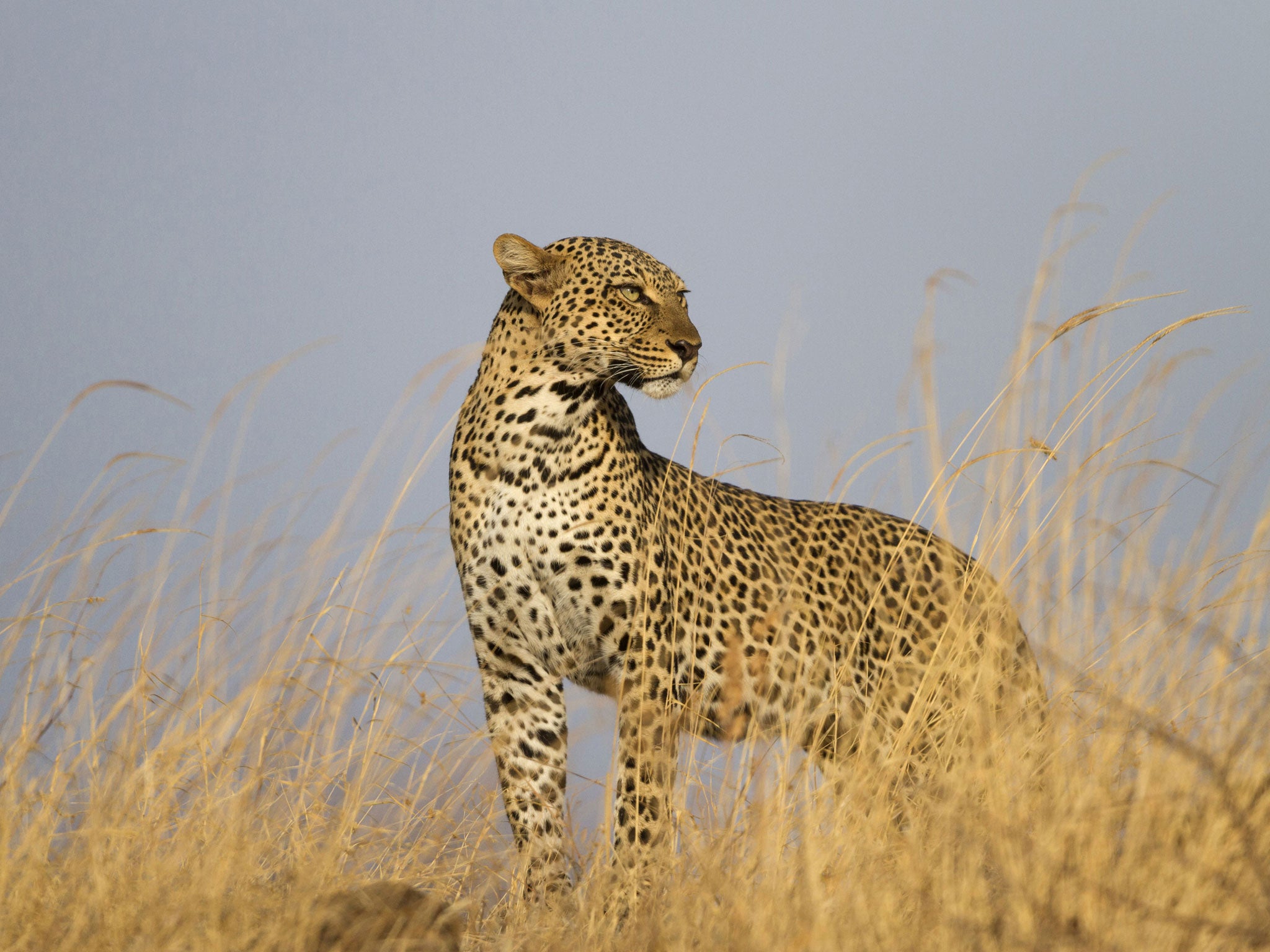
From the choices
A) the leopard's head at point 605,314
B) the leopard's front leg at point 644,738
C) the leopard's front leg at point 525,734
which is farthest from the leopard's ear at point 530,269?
the leopard's front leg at point 644,738

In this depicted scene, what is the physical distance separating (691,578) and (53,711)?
2509mm

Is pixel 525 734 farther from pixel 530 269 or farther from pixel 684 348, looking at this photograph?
pixel 530 269

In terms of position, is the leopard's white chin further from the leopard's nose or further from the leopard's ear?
the leopard's ear

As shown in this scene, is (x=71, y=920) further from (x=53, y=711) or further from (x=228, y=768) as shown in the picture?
(x=53, y=711)

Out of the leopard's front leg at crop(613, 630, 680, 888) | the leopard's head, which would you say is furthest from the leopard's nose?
the leopard's front leg at crop(613, 630, 680, 888)

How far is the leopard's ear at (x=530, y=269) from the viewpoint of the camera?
4.95 meters

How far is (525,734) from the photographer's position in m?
5.07

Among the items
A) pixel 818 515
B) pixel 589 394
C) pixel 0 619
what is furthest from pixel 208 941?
pixel 818 515

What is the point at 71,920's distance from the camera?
3.01 m

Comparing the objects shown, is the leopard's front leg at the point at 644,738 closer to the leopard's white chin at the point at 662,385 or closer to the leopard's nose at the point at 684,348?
the leopard's white chin at the point at 662,385

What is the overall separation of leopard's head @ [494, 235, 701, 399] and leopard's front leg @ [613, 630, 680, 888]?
1.10m

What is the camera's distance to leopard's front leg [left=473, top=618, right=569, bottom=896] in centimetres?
502

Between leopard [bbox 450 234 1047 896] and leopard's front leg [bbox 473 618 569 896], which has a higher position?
→ leopard [bbox 450 234 1047 896]

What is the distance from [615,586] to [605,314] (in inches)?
45.4
